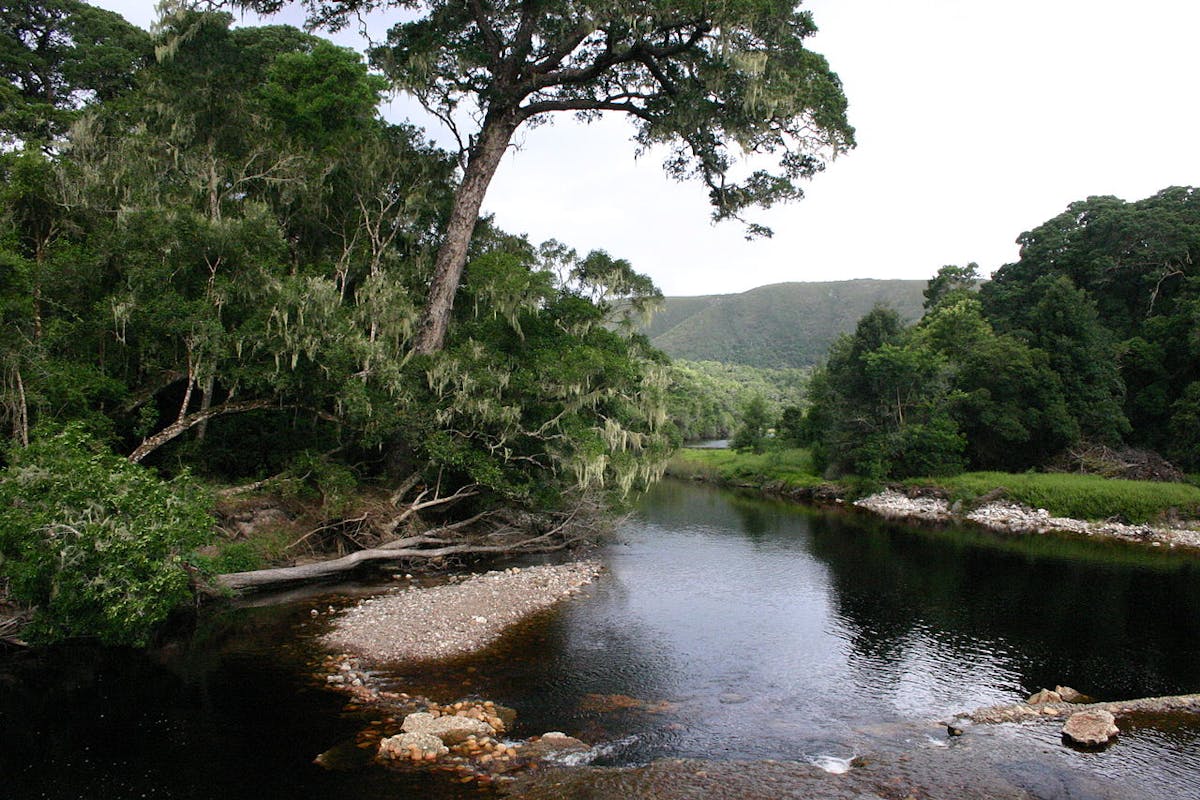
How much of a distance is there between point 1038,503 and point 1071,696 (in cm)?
2459

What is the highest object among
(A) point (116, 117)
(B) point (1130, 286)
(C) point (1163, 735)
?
(A) point (116, 117)

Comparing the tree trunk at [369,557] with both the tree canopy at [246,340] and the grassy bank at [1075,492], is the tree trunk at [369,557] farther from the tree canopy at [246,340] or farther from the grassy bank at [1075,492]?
the grassy bank at [1075,492]

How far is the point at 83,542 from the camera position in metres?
9.62

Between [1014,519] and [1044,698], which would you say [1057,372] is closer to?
[1014,519]

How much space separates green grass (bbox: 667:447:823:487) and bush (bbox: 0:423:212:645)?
3879cm

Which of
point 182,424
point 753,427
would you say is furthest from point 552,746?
point 753,427

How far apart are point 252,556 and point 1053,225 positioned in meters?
54.5

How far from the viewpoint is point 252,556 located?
16.4 meters

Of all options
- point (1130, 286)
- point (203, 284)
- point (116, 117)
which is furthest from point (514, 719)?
point (1130, 286)

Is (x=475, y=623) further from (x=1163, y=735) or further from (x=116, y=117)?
(x=116, y=117)

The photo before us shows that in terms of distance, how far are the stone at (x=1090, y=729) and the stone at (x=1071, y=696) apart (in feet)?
3.56

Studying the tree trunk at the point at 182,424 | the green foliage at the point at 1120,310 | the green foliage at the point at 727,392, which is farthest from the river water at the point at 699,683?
the green foliage at the point at 727,392

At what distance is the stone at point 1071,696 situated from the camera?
1134cm

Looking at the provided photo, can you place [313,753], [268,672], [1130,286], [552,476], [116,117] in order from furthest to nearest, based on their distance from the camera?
[1130,286]
[552,476]
[116,117]
[268,672]
[313,753]
